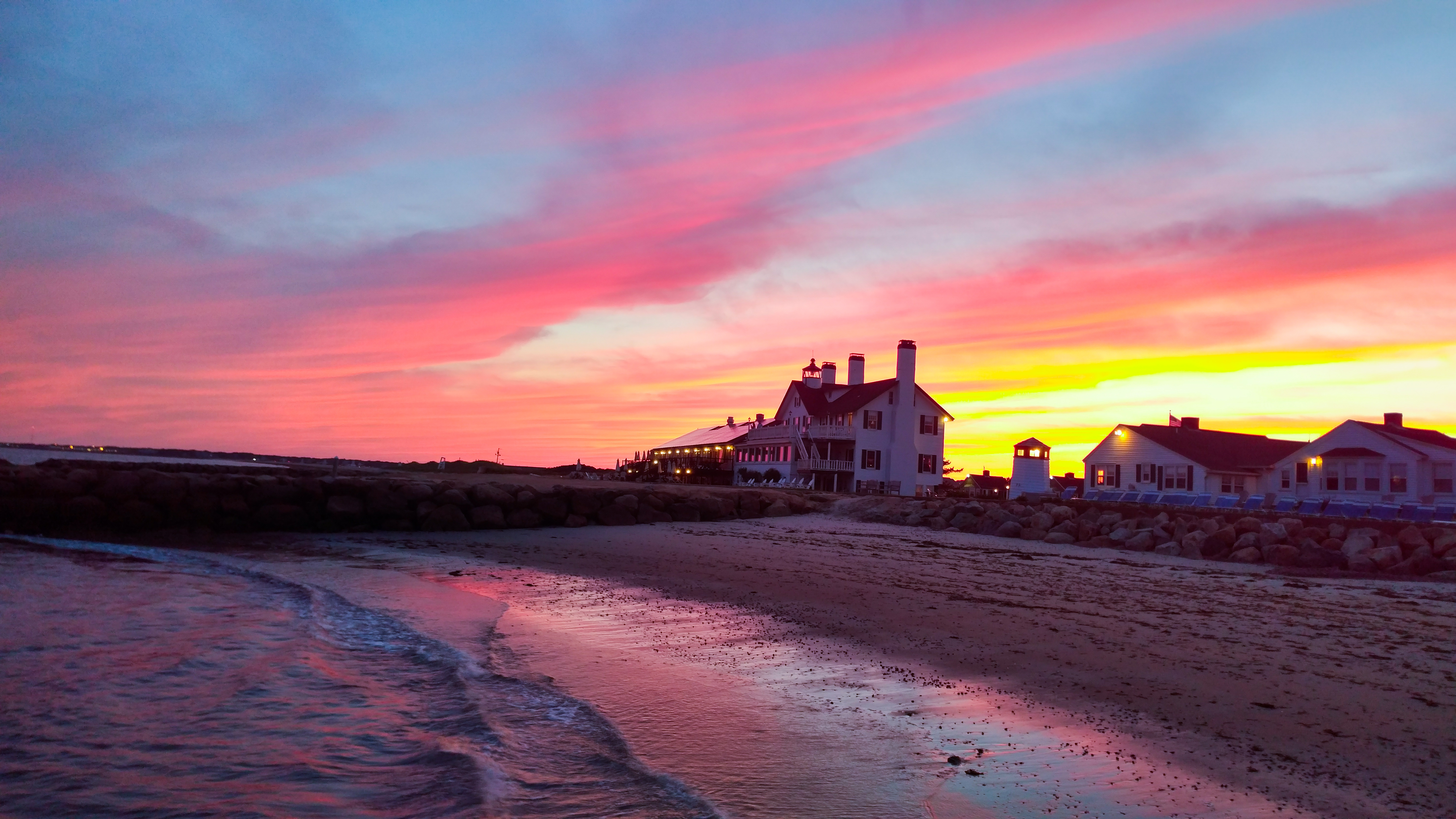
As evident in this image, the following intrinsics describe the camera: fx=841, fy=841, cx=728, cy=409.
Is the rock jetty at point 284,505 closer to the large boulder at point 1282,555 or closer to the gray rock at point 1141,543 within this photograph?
the gray rock at point 1141,543

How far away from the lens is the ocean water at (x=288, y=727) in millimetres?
4938

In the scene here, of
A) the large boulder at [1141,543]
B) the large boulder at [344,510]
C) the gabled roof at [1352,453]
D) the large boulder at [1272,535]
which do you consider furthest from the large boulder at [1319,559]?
the gabled roof at [1352,453]

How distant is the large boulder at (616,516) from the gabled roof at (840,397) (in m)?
25.5

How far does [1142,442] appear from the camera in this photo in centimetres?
4675

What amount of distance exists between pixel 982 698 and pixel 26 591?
1388cm

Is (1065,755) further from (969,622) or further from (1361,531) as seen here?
(1361,531)

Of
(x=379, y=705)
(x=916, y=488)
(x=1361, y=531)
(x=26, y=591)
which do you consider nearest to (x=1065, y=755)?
(x=379, y=705)

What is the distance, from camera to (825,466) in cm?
4962

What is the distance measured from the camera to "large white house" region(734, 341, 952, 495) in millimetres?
49156

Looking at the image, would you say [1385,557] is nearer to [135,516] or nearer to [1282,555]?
[1282,555]

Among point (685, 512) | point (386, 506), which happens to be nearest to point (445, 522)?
point (386, 506)

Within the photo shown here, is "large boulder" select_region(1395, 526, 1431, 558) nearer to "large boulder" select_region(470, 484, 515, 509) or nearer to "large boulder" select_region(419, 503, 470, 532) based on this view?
"large boulder" select_region(470, 484, 515, 509)

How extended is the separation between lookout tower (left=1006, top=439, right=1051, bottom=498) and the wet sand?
31.2 metres

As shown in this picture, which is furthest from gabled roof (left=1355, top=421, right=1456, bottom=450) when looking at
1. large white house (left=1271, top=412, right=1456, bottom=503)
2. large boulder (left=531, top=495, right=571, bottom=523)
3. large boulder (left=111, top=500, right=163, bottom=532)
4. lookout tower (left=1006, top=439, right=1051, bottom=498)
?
large boulder (left=111, top=500, right=163, bottom=532)
